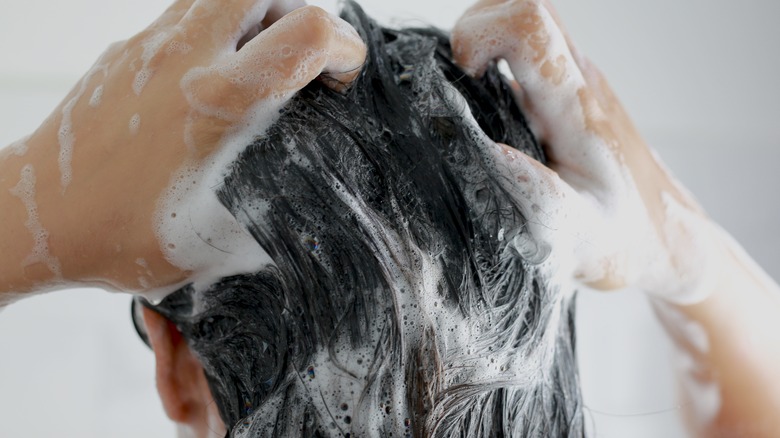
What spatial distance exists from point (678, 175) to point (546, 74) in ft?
4.52

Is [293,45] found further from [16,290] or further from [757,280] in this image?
[757,280]

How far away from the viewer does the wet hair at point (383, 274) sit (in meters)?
0.65

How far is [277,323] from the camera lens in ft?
2.29

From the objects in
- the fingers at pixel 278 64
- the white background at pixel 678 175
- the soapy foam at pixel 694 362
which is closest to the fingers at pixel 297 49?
the fingers at pixel 278 64

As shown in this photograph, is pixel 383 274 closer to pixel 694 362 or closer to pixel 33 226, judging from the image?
pixel 33 226

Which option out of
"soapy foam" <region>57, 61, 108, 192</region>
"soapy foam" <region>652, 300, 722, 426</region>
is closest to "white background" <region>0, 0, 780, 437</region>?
"soapy foam" <region>652, 300, 722, 426</region>

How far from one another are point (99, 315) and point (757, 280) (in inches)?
49.3

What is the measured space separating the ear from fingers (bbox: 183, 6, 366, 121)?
0.97 feet

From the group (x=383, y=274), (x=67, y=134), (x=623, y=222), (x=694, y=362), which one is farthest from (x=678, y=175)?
(x=67, y=134)

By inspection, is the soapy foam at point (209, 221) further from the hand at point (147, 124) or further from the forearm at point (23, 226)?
the forearm at point (23, 226)

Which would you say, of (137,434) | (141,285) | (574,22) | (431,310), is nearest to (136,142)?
(141,285)

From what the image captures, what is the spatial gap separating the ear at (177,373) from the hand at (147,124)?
0.10m

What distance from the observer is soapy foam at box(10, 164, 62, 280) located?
0.71m

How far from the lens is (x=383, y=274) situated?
0.64 m
